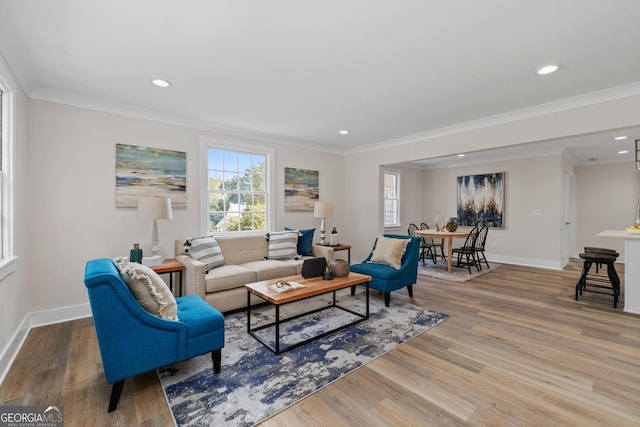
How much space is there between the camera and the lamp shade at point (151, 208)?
326 cm

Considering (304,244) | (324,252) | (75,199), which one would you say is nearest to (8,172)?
(75,199)

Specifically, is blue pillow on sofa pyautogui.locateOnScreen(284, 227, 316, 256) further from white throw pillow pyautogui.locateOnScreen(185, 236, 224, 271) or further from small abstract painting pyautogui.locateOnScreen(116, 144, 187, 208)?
small abstract painting pyautogui.locateOnScreen(116, 144, 187, 208)

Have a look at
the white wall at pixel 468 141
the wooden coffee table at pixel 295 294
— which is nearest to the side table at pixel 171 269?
the wooden coffee table at pixel 295 294

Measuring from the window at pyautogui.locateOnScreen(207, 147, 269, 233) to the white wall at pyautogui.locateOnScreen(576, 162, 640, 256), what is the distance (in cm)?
751

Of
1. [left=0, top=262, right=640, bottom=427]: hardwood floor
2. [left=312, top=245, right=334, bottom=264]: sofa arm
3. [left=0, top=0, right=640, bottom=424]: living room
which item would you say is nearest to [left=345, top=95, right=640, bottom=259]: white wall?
[left=0, top=0, right=640, bottom=424]: living room

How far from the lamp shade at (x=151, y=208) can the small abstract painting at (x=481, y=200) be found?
670 cm

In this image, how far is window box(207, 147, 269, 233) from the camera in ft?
14.3

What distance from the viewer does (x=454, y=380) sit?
206 cm

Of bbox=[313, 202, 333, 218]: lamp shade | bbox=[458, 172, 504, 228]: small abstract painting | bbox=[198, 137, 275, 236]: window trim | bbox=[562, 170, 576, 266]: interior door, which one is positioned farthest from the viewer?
bbox=[458, 172, 504, 228]: small abstract painting

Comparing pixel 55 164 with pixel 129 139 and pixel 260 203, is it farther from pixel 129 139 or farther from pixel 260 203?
pixel 260 203

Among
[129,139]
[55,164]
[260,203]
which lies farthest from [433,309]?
[55,164]

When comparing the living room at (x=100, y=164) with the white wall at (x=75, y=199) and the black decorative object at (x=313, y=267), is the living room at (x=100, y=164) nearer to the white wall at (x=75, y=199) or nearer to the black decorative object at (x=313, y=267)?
the white wall at (x=75, y=199)

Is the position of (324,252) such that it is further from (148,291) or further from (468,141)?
(148,291)

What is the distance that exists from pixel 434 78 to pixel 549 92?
138 centimetres
